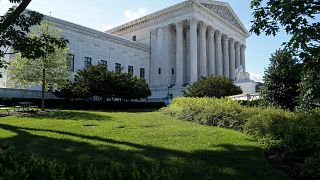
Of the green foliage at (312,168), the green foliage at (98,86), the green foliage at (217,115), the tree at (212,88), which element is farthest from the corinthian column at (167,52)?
the green foliage at (312,168)

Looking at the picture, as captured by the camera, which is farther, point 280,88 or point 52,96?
point 52,96

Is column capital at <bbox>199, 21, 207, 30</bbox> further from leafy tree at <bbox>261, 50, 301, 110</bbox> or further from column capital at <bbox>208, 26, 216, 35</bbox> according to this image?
leafy tree at <bbox>261, 50, 301, 110</bbox>

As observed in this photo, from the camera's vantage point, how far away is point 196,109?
2000cm

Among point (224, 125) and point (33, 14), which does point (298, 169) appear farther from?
point (33, 14)

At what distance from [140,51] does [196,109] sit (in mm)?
48755

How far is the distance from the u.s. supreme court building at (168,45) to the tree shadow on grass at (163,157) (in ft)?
146

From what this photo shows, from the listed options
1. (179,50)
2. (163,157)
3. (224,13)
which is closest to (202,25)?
(179,50)

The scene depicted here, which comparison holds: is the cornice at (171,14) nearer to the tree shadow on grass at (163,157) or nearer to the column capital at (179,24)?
the column capital at (179,24)

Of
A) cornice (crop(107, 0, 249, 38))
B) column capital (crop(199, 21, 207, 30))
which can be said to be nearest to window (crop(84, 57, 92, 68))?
cornice (crop(107, 0, 249, 38))

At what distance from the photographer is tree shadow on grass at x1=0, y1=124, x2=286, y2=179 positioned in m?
7.99

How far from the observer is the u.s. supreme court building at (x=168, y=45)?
192 feet

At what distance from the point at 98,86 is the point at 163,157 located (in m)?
26.5

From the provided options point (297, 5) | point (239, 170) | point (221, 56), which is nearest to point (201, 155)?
point (239, 170)

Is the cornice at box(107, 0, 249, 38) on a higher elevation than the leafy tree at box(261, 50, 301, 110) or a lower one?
higher
